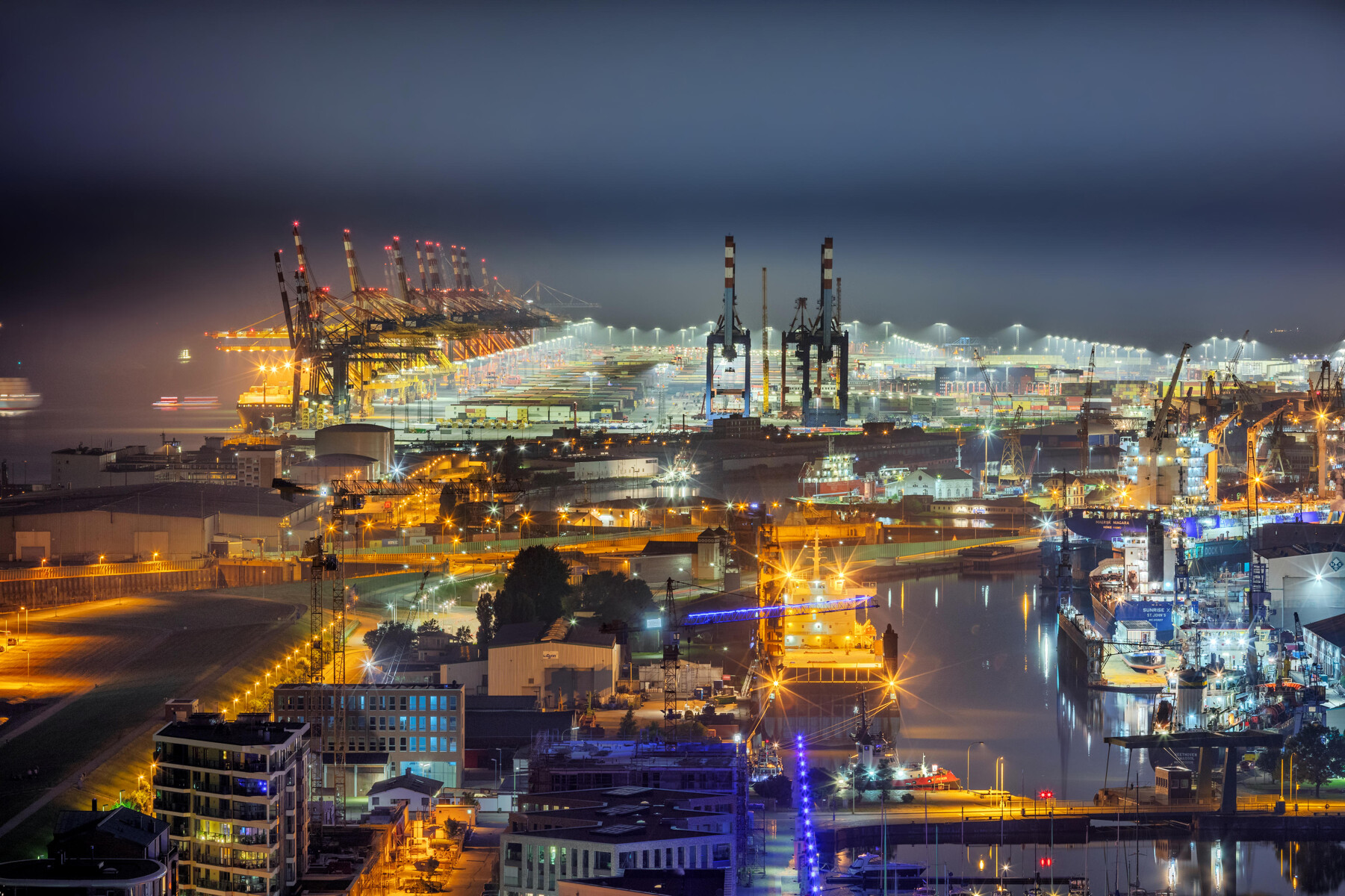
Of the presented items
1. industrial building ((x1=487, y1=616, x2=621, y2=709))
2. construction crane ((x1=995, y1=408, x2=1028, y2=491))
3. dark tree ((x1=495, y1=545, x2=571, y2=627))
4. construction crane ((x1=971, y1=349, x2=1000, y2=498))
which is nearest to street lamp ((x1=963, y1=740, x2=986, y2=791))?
industrial building ((x1=487, y1=616, x2=621, y2=709))

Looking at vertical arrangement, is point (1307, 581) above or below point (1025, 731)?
above

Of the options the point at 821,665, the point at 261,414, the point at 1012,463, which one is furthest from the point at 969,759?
the point at 261,414

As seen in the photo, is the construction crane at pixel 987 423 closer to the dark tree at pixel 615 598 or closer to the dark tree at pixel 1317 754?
the dark tree at pixel 615 598

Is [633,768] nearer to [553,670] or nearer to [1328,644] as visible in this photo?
[553,670]

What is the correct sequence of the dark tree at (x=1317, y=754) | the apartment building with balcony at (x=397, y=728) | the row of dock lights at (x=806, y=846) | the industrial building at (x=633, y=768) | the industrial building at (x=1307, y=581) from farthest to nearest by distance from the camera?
the industrial building at (x=1307, y=581) → the dark tree at (x=1317, y=754) → the apartment building with balcony at (x=397, y=728) → the industrial building at (x=633, y=768) → the row of dock lights at (x=806, y=846)

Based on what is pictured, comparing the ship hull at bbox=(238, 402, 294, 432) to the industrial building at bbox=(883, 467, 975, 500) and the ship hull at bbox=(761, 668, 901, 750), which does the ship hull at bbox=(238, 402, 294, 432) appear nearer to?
the industrial building at bbox=(883, 467, 975, 500)

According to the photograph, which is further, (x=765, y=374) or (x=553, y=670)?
(x=765, y=374)

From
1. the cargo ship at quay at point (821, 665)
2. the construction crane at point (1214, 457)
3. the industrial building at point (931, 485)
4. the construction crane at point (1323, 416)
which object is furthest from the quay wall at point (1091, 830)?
the industrial building at point (931, 485)
